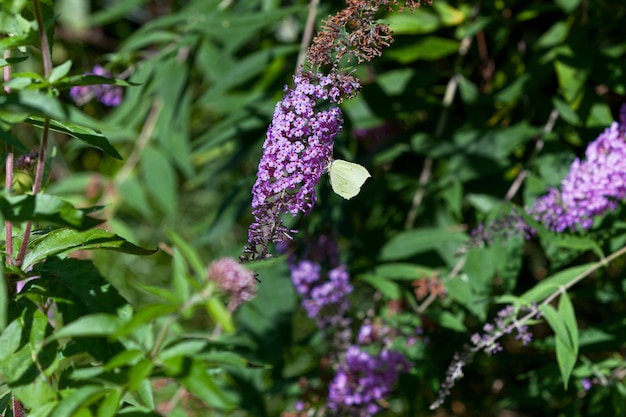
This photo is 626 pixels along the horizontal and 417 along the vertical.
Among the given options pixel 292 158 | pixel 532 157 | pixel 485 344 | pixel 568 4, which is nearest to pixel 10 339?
pixel 292 158

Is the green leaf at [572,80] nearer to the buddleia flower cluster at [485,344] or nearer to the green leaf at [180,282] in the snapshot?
the buddleia flower cluster at [485,344]

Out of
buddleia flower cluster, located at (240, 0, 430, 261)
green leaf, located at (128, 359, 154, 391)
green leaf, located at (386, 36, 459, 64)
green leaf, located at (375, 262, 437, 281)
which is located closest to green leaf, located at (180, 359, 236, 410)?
green leaf, located at (128, 359, 154, 391)

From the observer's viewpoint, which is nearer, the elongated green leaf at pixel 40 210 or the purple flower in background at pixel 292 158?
the elongated green leaf at pixel 40 210

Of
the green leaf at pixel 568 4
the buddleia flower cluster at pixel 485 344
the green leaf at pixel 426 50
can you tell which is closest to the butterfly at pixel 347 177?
the buddleia flower cluster at pixel 485 344

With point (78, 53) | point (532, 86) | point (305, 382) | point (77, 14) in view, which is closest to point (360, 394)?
point (305, 382)

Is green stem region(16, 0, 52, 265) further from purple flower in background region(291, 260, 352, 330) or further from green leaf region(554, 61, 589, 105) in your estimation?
green leaf region(554, 61, 589, 105)

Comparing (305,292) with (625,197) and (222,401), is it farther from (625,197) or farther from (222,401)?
(222,401)

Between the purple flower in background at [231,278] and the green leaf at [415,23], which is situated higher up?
the purple flower in background at [231,278]

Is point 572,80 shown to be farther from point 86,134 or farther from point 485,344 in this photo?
point 86,134
